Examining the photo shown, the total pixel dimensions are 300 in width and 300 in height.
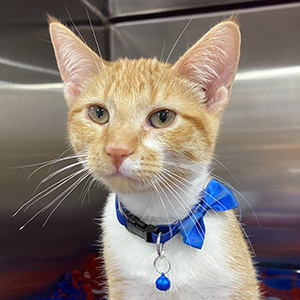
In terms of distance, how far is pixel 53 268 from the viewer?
4.50 ft

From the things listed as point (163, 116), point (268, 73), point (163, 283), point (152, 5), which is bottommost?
point (163, 283)

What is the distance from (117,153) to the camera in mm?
708

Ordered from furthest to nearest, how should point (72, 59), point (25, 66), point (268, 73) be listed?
point (268, 73)
point (25, 66)
point (72, 59)

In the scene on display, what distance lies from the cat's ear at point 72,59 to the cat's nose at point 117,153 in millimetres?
355

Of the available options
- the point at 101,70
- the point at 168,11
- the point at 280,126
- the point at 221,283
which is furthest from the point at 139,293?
the point at 168,11

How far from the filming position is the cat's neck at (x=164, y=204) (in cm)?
89

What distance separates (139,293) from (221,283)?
A: 0.24m

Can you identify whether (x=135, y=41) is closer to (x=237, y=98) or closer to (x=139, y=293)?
(x=237, y=98)

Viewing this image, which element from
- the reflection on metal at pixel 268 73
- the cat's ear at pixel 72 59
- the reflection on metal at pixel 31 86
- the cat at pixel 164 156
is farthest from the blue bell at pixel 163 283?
the reflection on metal at pixel 268 73

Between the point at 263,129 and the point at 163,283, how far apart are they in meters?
1.06

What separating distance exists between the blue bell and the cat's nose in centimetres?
35

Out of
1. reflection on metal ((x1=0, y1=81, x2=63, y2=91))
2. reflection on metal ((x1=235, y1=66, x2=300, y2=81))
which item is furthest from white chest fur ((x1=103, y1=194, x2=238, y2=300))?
reflection on metal ((x1=235, y1=66, x2=300, y2=81))

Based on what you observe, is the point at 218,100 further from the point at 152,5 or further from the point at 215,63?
the point at 152,5

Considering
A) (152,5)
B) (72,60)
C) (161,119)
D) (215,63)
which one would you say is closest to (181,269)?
(161,119)
